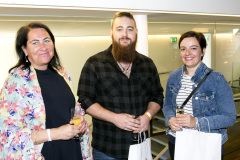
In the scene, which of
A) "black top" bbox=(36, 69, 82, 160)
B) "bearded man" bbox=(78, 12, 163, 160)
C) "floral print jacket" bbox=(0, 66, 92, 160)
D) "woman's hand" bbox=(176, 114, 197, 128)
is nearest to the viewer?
"floral print jacket" bbox=(0, 66, 92, 160)

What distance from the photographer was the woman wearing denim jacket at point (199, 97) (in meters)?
1.92

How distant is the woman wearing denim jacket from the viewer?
6.31 feet

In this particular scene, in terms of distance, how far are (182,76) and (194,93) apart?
9.1 inches

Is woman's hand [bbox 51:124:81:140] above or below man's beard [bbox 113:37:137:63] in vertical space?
below

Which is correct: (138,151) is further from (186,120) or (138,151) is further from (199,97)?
(199,97)

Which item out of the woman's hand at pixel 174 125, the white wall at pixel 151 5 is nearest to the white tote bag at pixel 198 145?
the woman's hand at pixel 174 125

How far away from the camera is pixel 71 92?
1.96 meters

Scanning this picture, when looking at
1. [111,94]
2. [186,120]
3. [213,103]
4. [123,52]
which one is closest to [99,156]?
[111,94]

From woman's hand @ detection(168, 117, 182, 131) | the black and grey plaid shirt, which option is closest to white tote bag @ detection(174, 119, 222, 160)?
woman's hand @ detection(168, 117, 182, 131)

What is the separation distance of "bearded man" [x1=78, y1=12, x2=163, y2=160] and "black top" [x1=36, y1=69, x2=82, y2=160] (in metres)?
0.28

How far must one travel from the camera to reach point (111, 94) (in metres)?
2.18

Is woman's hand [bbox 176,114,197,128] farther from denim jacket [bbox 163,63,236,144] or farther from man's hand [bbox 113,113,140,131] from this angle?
man's hand [bbox 113,113,140,131]

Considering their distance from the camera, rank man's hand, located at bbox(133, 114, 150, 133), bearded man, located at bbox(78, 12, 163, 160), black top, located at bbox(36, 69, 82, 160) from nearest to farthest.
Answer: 1. black top, located at bbox(36, 69, 82, 160)
2. man's hand, located at bbox(133, 114, 150, 133)
3. bearded man, located at bbox(78, 12, 163, 160)

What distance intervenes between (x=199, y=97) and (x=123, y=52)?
804 mm
